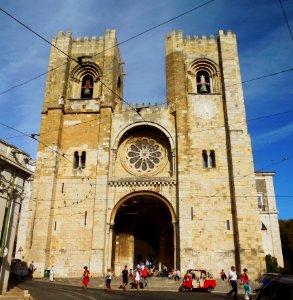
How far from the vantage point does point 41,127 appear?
23.2 metres

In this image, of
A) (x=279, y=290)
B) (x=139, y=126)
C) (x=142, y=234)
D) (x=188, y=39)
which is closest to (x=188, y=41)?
(x=188, y=39)

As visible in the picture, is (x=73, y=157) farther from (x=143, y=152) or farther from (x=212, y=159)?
(x=212, y=159)

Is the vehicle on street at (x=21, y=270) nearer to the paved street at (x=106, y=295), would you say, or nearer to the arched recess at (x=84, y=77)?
the paved street at (x=106, y=295)

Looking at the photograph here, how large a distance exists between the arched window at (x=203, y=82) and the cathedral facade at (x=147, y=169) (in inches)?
5.0

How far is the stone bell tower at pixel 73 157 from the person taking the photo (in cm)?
1998

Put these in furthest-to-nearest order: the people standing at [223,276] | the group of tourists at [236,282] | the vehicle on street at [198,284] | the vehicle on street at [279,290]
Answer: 1. the people standing at [223,276]
2. the vehicle on street at [198,284]
3. the group of tourists at [236,282]
4. the vehicle on street at [279,290]

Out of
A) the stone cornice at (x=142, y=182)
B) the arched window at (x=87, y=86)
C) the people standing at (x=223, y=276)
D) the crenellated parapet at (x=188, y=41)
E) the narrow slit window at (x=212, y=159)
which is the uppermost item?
the crenellated parapet at (x=188, y=41)

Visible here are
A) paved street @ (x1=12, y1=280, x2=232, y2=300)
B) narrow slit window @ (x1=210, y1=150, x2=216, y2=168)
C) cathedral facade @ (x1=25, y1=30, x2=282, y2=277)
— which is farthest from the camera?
narrow slit window @ (x1=210, y1=150, x2=216, y2=168)

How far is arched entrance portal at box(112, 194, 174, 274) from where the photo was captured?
2242 centimetres

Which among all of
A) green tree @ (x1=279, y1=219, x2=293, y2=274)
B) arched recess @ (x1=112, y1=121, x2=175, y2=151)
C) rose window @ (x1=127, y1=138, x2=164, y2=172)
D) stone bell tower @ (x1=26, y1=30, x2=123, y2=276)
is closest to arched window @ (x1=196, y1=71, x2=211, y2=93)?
arched recess @ (x1=112, y1=121, x2=175, y2=151)

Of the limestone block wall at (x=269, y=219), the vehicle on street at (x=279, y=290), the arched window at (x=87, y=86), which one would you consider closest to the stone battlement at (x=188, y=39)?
Answer: the arched window at (x=87, y=86)

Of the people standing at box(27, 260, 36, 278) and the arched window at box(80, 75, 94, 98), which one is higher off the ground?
the arched window at box(80, 75, 94, 98)

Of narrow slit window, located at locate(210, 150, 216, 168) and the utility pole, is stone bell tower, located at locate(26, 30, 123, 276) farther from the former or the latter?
the utility pole

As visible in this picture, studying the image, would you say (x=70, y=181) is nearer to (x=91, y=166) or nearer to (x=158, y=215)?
(x=91, y=166)
